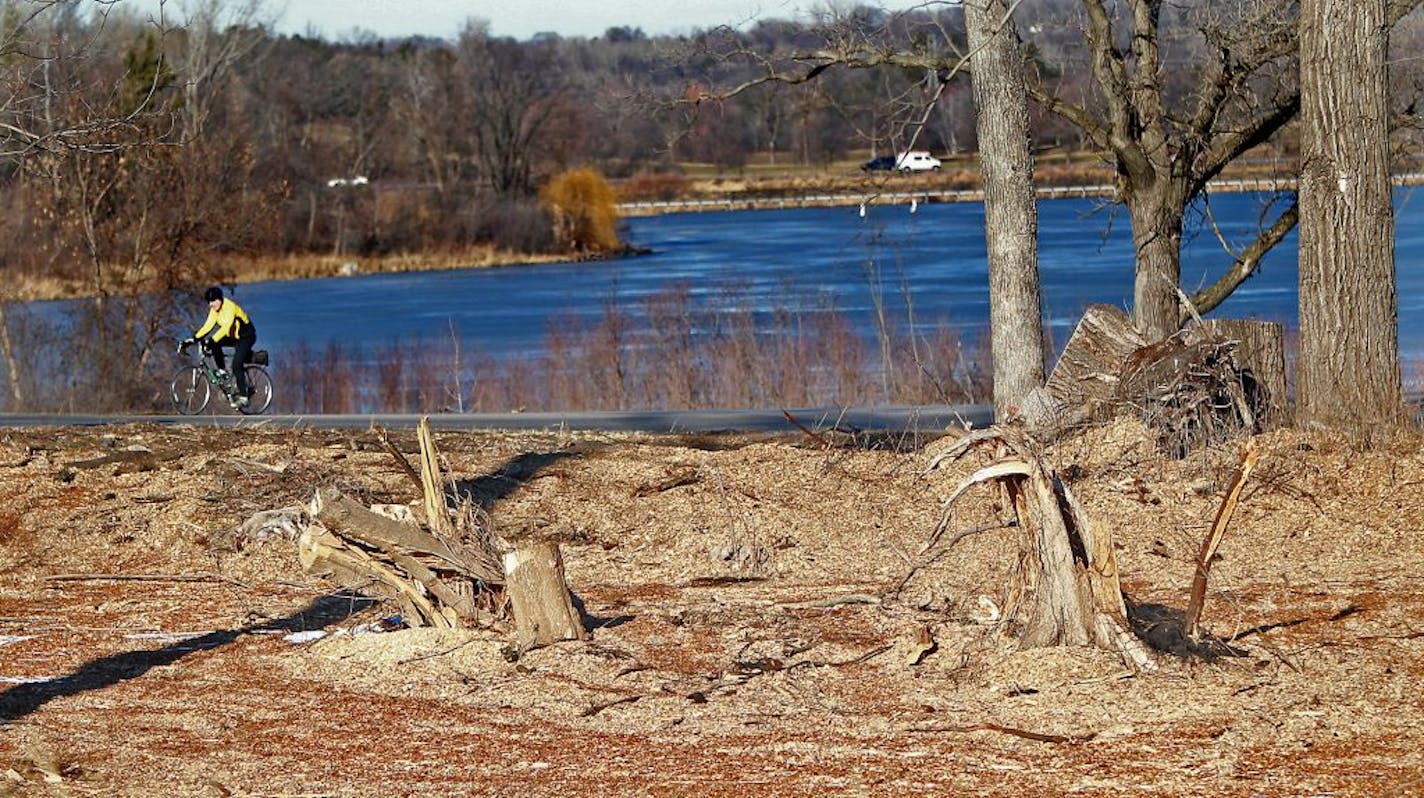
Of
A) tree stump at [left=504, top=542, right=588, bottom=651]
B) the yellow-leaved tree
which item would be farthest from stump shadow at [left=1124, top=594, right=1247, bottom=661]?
the yellow-leaved tree

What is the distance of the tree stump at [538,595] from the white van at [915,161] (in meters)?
7.39

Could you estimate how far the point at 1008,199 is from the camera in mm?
12766

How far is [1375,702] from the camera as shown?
656 centimetres

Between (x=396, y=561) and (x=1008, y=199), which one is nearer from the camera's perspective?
(x=396, y=561)

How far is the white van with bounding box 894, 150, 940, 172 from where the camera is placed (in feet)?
49.0

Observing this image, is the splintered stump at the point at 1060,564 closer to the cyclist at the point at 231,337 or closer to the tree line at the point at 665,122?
the tree line at the point at 665,122

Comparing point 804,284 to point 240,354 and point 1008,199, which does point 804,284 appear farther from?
point 1008,199

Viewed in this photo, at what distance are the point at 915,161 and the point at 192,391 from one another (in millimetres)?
10427

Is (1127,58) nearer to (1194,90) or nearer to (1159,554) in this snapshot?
(1194,90)

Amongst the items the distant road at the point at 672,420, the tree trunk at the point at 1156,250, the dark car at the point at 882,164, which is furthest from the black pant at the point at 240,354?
the tree trunk at the point at 1156,250

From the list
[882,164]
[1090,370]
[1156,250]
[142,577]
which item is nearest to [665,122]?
[882,164]

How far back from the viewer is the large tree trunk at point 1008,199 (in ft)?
41.6

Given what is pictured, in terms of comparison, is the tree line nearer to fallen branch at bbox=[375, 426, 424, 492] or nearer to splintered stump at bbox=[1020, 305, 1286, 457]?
splintered stump at bbox=[1020, 305, 1286, 457]

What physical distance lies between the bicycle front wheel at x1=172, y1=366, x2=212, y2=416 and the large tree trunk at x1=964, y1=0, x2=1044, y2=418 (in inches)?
536
